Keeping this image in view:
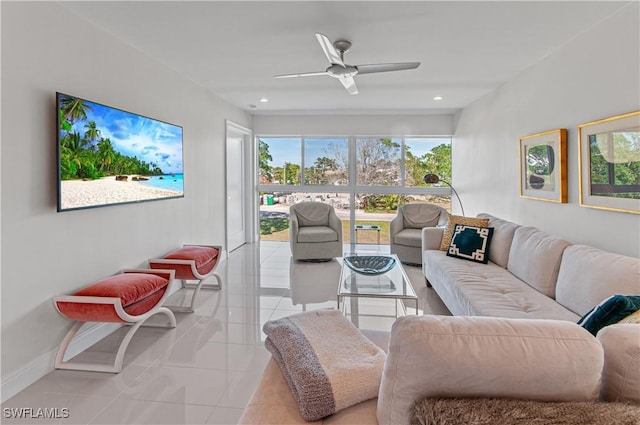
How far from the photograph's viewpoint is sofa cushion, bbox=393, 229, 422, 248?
4930 mm

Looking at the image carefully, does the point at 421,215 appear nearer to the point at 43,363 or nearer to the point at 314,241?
the point at 314,241

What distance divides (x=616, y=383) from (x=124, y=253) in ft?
10.8

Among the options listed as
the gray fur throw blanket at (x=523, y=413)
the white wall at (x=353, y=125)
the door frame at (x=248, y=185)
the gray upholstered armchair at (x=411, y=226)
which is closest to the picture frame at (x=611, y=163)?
the gray fur throw blanket at (x=523, y=413)

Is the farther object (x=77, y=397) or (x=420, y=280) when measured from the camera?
(x=420, y=280)

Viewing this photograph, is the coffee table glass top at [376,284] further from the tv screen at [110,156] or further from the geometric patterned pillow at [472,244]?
the tv screen at [110,156]

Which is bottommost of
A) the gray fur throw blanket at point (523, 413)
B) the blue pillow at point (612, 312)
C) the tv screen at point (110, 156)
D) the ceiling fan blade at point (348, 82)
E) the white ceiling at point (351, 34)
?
the gray fur throw blanket at point (523, 413)

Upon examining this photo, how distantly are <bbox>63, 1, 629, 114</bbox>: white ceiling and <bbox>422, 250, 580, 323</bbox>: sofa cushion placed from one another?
6.56ft

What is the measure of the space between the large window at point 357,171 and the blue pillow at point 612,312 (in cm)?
536

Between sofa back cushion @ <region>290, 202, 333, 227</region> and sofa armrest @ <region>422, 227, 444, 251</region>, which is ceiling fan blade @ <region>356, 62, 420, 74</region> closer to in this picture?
sofa armrest @ <region>422, 227, 444, 251</region>

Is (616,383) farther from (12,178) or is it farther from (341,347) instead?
(12,178)

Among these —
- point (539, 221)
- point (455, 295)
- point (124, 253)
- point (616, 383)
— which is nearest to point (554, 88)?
point (539, 221)

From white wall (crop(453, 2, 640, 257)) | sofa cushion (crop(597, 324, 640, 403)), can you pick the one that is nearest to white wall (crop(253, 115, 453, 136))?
white wall (crop(453, 2, 640, 257))

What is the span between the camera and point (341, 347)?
54.6 inches

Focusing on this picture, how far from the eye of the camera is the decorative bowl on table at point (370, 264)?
126 inches
